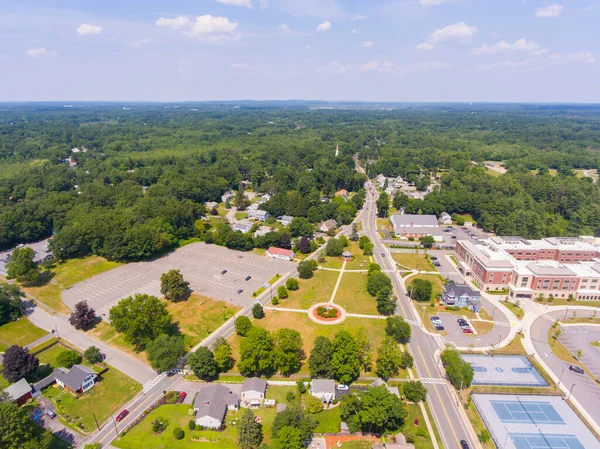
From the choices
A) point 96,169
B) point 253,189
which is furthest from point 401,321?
point 96,169

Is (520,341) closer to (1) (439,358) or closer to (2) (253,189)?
(1) (439,358)

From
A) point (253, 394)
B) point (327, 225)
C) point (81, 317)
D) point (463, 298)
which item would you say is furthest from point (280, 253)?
point (253, 394)

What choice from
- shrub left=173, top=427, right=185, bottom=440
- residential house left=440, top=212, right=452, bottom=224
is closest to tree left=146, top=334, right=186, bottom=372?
shrub left=173, top=427, right=185, bottom=440

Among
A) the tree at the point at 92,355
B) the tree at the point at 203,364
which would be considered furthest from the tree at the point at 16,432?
the tree at the point at 203,364

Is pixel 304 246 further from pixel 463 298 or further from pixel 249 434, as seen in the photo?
pixel 249 434

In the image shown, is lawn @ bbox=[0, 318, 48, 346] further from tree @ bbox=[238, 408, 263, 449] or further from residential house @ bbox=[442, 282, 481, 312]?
residential house @ bbox=[442, 282, 481, 312]

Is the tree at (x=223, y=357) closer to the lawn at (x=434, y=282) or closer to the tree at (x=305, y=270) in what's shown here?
the tree at (x=305, y=270)

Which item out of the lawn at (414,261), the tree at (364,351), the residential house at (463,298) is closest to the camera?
the tree at (364,351)
